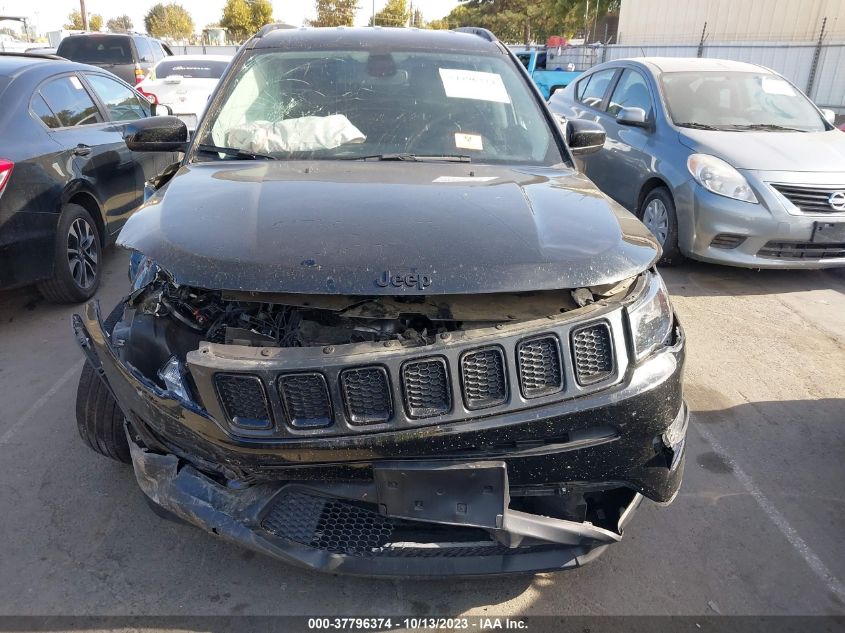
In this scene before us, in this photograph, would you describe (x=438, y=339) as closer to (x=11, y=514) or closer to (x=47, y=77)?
(x=11, y=514)

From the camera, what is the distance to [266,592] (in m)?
2.33

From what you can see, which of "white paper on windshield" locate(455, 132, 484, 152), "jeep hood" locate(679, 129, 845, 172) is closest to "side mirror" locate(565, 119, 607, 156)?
"white paper on windshield" locate(455, 132, 484, 152)

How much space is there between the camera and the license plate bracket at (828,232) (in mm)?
5207

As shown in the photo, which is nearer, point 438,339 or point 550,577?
point 438,339

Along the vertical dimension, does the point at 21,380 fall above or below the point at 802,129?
below

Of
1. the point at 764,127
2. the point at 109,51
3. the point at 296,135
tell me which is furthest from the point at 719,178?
the point at 109,51

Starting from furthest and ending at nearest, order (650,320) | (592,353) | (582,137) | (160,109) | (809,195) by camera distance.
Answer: (160,109) → (809,195) → (582,137) → (650,320) → (592,353)

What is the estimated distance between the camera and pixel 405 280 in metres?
1.85

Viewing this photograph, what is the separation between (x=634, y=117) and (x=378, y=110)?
3552 millimetres

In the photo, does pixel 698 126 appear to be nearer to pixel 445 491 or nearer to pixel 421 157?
pixel 421 157

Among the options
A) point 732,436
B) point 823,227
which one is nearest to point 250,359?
point 732,436

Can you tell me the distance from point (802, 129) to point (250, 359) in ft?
20.1

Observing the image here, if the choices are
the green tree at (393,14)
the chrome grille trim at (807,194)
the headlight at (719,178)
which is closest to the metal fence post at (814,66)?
the chrome grille trim at (807,194)

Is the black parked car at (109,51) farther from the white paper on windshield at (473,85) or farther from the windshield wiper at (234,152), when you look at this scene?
the white paper on windshield at (473,85)
